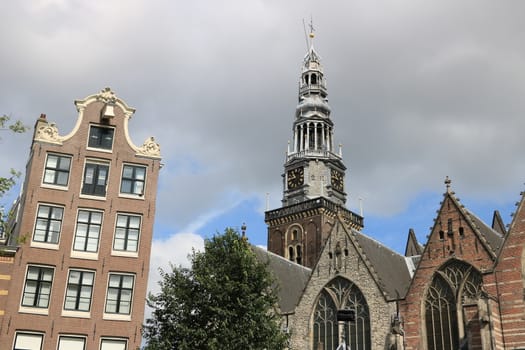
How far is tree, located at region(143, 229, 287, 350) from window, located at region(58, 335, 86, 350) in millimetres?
2426

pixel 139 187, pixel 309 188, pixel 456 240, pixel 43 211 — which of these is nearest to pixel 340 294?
pixel 456 240

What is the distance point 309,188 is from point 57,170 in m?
32.5

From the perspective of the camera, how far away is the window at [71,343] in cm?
2355

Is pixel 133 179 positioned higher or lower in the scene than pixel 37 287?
higher

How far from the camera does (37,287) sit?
24156 mm

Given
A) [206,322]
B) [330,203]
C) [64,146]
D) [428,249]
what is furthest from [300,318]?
[330,203]

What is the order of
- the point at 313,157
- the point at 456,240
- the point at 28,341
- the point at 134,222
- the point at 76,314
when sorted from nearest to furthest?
1. the point at 28,341
2. the point at 76,314
3. the point at 134,222
4. the point at 456,240
5. the point at 313,157

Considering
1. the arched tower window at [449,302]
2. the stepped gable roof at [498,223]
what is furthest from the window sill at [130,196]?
the stepped gable roof at [498,223]

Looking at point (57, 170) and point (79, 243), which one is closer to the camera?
point (79, 243)

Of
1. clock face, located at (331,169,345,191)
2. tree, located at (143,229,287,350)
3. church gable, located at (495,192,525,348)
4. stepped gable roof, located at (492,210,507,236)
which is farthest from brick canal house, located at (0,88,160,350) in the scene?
clock face, located at (331,169,345,191)

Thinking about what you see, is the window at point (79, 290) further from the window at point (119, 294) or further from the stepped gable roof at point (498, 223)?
the stepped gable roof at point (498, 223)

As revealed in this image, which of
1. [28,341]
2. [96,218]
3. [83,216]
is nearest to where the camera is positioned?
[28,341]

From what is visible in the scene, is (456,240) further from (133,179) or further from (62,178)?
(62,178)

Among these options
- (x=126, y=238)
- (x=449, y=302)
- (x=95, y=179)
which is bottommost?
(x=449, y=302)
